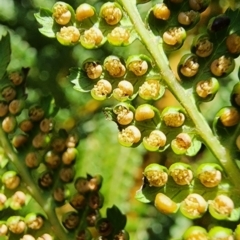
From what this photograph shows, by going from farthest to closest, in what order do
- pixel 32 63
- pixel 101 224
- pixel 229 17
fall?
pixel 32 63 → pixel 101 224 → pixel 229 17

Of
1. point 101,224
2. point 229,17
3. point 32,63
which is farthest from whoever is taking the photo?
point 32,63

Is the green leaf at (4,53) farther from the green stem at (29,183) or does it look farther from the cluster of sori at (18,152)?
the green stem at (29,183)

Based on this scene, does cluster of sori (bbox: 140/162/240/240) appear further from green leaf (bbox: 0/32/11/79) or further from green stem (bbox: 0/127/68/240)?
green leaf (bbox: 0/32/11/79)

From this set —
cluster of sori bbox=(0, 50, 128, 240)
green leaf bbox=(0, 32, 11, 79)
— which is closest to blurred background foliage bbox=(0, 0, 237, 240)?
cluster of sori bbox=(0, 50, 128, 240)

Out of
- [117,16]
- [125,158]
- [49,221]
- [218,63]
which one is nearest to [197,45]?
[218,63]

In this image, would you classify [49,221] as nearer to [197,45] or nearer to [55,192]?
[55,192]
